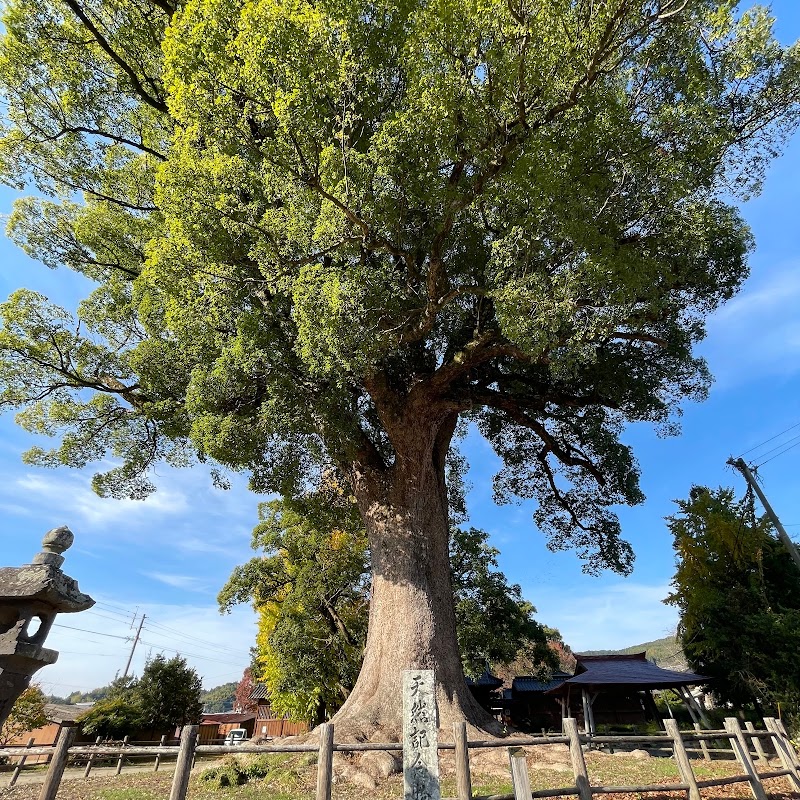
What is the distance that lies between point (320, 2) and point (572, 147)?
3915mm

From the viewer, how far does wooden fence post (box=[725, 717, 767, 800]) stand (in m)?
6.25

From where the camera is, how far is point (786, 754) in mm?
7398

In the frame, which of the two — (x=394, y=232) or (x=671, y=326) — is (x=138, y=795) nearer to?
(x=394, y=232)

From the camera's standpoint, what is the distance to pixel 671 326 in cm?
1023

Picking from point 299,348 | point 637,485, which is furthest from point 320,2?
point 637,485

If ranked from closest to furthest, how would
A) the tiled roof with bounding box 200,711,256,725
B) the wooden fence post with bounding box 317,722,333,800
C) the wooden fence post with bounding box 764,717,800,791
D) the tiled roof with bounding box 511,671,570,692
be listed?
1. the wooden fence post with bounding box 317,722,333,800
2. the wooden fence post with bounding box 764,717,800,791
3. the tiled roof with bounding box 511,671,570,692
4. the tiled roof with bounding box 200,711,256,725

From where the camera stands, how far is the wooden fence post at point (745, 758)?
Answer: 20.5ft

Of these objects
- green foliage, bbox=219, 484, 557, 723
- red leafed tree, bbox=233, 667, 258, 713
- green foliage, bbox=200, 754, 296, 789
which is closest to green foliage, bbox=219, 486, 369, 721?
green foliage, bbox=219, 484, 557, 723

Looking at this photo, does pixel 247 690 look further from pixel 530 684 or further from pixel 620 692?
pixel 620 692

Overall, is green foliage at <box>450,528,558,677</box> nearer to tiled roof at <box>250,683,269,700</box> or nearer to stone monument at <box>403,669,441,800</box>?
stone monument at <box>403,669,441,800</box>

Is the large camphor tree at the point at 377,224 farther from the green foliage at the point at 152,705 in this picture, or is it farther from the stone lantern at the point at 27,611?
the green foliage at the point at 152,705

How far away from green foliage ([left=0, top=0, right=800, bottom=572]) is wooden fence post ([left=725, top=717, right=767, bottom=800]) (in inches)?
219

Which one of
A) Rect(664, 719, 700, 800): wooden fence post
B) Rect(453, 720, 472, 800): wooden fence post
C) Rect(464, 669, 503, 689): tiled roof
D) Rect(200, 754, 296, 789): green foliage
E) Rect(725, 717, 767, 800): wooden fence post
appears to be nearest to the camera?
Rect(453, 720, 472, 800): wooden fence post

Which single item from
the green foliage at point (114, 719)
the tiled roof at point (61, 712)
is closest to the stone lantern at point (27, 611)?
the green foliage at point (114, 719)
